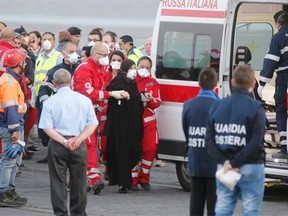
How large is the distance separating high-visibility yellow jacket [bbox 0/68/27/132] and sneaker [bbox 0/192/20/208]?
0.78m

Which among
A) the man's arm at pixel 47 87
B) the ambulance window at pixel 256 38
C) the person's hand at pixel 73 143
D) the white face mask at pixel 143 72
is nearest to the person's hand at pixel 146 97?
the white face mask at pixel 143 72

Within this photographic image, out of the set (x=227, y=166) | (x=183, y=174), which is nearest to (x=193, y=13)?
(x=183, y=174)

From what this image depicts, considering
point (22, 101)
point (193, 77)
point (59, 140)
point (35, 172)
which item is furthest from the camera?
point (35, 172)

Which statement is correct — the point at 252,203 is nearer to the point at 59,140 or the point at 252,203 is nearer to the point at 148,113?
the point at 59,140

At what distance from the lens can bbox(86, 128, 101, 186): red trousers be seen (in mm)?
13391

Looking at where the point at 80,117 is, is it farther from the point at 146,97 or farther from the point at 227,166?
the point at 146,97

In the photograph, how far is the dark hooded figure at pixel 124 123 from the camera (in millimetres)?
13789

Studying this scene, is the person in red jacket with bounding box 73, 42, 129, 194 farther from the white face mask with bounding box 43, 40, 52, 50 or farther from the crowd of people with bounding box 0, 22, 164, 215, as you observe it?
the white face mask with bounding box 43, 40, 52, 50

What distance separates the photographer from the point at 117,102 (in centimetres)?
1380

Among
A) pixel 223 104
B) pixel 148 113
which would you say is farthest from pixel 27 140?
pixel 223 104

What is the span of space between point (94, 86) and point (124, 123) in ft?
1.98

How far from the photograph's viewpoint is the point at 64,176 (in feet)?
37.1

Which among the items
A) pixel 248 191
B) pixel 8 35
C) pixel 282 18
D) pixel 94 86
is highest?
pixel 282 18

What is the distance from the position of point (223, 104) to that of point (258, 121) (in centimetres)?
34
